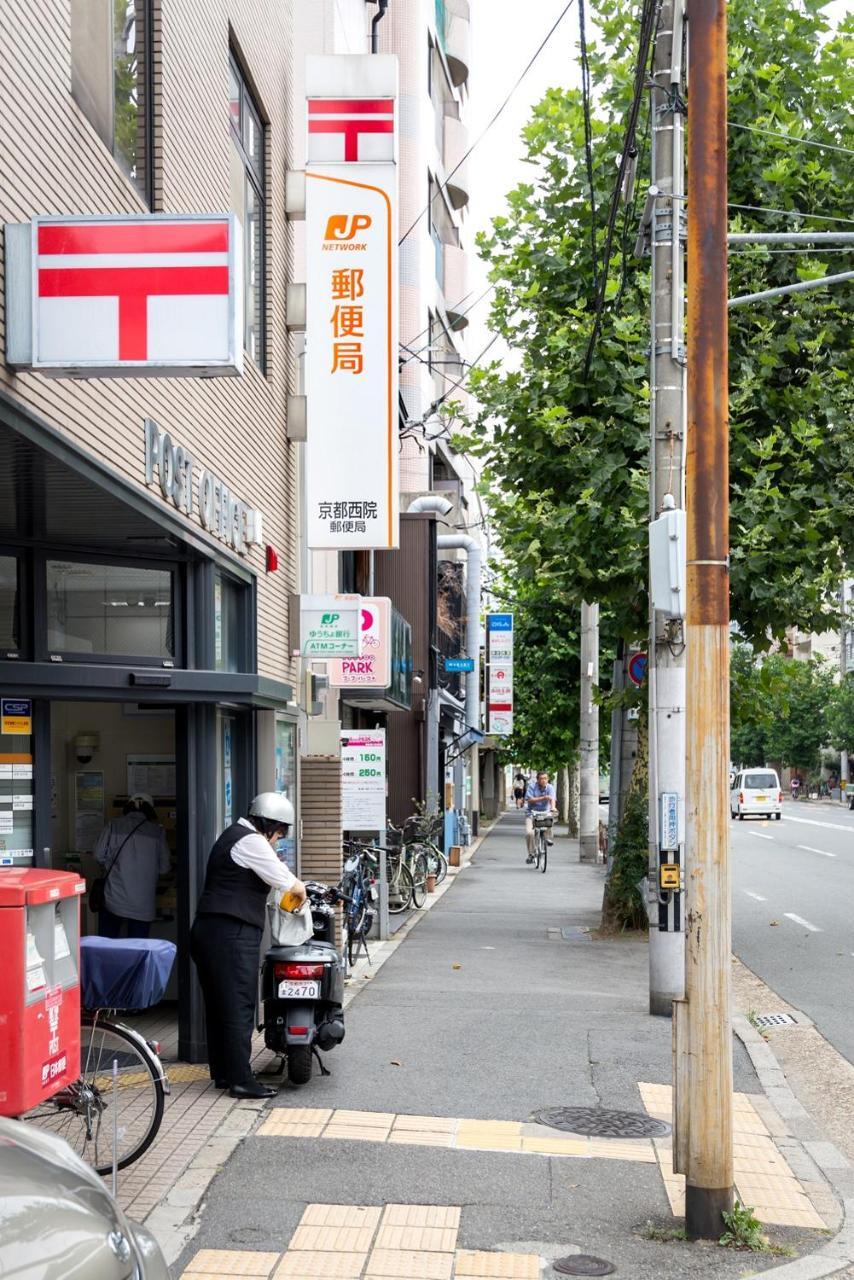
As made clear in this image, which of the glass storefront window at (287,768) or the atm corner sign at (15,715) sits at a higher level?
the atm corner sign at (15,715)

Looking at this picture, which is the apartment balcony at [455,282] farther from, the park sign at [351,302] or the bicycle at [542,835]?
the park sign at [351,302]

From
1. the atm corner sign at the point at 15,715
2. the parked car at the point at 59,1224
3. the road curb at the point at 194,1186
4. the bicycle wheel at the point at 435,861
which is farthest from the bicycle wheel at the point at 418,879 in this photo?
the parked car at the point at 59,1224

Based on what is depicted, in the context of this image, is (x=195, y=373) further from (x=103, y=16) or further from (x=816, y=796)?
(x=816, y=796)

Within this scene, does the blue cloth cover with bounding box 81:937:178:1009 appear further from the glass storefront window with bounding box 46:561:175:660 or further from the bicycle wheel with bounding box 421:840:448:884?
the bicycle wheel with bounding box 421:840:448:884

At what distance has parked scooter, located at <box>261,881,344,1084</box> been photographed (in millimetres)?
8867

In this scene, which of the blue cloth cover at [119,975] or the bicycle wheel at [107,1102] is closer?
the bicycle wheel at [107,1102]

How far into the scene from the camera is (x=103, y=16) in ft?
26.6

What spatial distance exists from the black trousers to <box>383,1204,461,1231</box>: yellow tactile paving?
2112mm

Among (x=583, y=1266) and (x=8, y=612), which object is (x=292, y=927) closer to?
(x=8, y=612)

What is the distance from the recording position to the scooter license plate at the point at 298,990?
29.2 ft

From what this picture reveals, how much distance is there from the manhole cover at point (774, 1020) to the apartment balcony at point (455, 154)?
30.2 m

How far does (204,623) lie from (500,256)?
32.5 feet

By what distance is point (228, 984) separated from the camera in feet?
28.2

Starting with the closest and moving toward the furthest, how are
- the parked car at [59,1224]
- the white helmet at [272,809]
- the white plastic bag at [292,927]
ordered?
the parked car at [59,1224]
the white helmet at [272,809]
the white plastic bag at [292,927]
